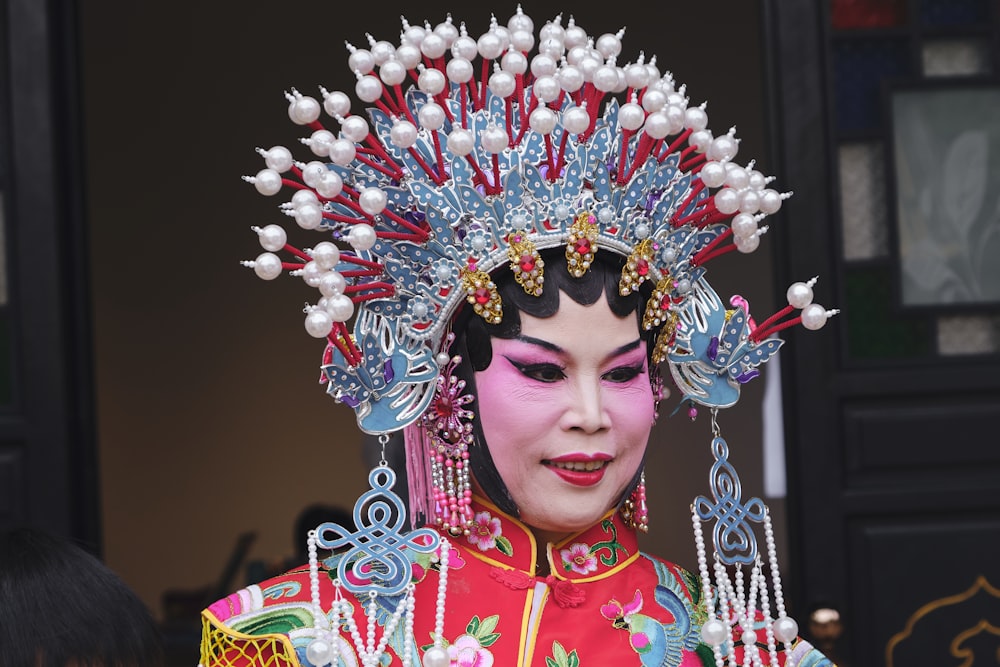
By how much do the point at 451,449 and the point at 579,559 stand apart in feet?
0.76

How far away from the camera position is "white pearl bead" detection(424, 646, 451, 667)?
173cm

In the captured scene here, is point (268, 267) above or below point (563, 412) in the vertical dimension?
above

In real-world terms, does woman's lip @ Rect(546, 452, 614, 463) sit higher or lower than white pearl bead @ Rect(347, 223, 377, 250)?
lower

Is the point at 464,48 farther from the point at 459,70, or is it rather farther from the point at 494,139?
the point at 494,139

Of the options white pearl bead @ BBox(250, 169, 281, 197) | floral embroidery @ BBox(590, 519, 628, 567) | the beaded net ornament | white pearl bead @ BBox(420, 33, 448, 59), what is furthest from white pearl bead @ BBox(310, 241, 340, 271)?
floral embroidery @ BBox(590, 519, 628, 567)

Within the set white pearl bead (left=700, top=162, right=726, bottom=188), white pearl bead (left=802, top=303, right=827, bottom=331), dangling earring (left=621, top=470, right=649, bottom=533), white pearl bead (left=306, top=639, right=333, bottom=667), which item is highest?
white pearl bead (left=700, top=162, right=726, bottom=188)

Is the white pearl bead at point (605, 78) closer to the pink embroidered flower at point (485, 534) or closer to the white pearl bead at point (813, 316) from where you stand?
the white pearl bead at point (813, 316)

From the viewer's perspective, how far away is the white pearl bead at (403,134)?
1780mm

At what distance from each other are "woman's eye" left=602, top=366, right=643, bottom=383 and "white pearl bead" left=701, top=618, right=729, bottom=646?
334 mm

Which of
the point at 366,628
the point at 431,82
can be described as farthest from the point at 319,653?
the point at 431,82

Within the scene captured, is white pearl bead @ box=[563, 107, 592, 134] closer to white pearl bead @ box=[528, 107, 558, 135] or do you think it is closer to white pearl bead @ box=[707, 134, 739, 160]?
white pearl bead @ box=[528, 107, 558, 135]

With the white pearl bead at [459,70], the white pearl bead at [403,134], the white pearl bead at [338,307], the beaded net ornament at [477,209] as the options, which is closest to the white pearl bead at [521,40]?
the beaded net ornament at [477,209]

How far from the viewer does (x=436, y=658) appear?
173 cm
